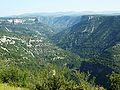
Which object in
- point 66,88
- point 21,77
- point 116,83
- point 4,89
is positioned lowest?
point 21,77

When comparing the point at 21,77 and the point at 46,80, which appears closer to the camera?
the point at 46,80

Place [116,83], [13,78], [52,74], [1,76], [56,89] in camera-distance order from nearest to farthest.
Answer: [56,89] < [52,74] < [116,83] < [1,76] < [13,78]

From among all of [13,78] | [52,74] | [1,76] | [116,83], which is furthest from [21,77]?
[52,74]

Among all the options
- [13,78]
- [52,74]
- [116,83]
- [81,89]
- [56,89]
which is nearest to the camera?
[81,89]

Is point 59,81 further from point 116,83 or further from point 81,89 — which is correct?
point 116,83

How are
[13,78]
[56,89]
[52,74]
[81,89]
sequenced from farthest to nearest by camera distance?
[13,78]
[52,74]
[56,89]
[81,89]

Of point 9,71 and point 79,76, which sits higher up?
point 79,76

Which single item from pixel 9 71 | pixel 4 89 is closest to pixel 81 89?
pixel 4 89

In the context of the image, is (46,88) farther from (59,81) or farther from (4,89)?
(4,89)

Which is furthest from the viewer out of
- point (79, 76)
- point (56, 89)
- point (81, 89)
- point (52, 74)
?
point (79, 76)
